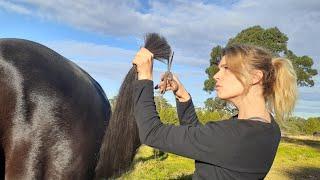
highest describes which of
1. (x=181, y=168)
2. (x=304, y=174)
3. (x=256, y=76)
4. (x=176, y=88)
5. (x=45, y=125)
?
(x=256, y=76)

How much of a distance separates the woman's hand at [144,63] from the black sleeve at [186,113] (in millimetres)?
700

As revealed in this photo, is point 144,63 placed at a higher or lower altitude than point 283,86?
higher

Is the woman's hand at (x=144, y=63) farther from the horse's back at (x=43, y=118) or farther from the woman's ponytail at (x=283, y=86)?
the woman's ponytail at (x=283, y=86)

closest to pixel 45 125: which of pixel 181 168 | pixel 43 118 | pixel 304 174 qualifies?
pixel 43 118

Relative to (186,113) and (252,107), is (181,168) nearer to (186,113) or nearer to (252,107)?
(186,113)

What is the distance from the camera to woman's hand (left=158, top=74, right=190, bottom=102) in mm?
2722

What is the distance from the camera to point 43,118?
2.79 metres

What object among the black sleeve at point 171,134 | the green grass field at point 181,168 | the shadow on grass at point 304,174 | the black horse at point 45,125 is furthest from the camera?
the shadow on grass at point 304,174

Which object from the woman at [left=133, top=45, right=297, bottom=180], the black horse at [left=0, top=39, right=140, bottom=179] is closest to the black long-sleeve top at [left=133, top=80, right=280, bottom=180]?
the woman at [left=133, top=45, right=297, bottom=180]

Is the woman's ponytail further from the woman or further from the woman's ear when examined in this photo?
the woman's ear

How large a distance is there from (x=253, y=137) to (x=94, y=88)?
1137 millimetres

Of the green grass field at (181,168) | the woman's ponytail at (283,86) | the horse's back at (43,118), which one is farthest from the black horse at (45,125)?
the green grass field at (181,168)

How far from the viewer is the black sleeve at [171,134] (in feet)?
7.74

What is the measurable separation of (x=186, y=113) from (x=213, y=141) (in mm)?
734
